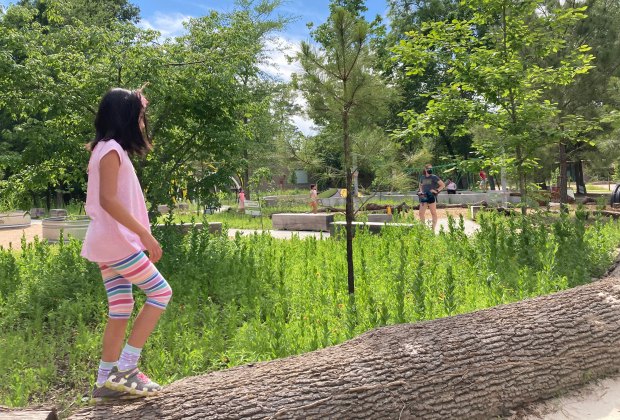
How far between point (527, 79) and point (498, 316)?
217 inches

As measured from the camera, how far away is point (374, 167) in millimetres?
4750

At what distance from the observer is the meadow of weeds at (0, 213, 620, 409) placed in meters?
3.58

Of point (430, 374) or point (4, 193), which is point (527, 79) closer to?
point (430, 374)

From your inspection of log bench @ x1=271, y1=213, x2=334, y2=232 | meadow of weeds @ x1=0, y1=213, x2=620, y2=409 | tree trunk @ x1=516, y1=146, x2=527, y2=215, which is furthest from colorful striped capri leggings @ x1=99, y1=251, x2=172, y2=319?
log bench @ x1=271, y1=213, x2=334, y2=232

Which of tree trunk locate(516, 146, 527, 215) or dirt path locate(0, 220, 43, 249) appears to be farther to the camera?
dirt path locate(0, 220, 43, 249)

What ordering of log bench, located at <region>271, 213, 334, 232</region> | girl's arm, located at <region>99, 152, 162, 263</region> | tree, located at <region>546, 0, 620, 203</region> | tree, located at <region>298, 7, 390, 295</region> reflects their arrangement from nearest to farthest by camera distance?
girl's arm, located at <region>99, 152, 162, 263</region>, tree, located at <region>298, 7, 390, 295</region>, log bench, located at <region>271, 213, 334, 232</region>, tree, located at <region>546, 0, 620, 203</region>

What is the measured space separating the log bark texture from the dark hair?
1.28 meters

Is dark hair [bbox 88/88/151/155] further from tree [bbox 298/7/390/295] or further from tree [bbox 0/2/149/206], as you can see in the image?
tree [bbox 0/2/149/206]

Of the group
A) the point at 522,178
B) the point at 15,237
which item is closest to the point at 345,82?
the point at 522,178

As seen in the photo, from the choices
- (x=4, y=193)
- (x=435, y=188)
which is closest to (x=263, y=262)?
(x=4, y=193)

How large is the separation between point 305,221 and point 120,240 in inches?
417

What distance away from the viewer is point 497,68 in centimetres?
711

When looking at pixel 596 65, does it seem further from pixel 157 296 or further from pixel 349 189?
pixel 157 296

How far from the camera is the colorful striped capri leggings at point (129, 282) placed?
7.70ft
